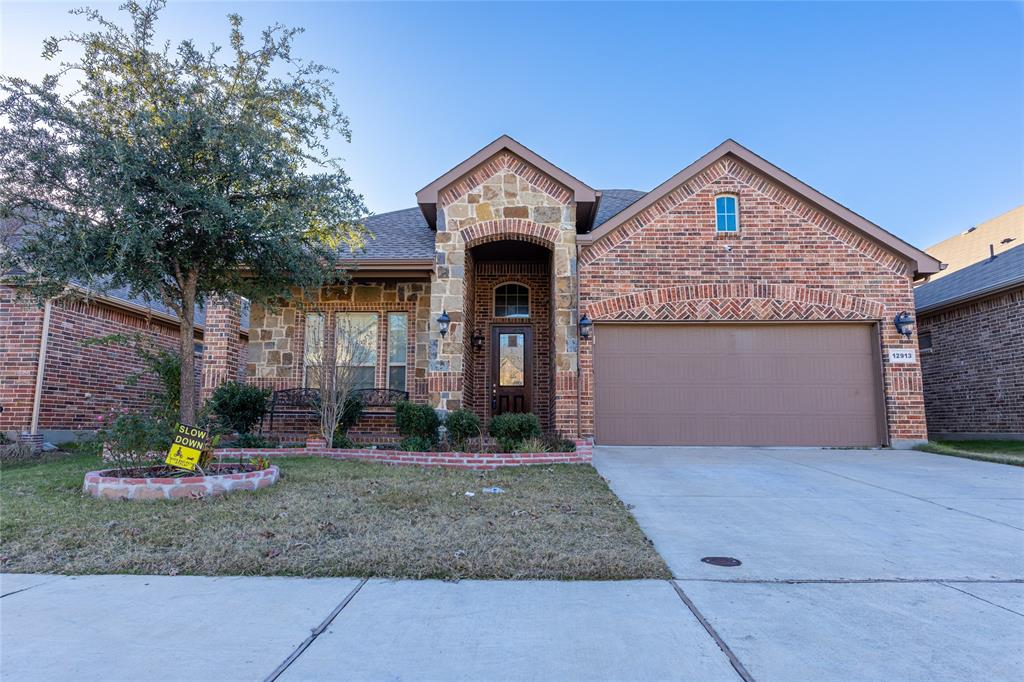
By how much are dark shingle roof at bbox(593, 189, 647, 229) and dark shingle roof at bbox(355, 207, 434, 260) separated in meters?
3.87

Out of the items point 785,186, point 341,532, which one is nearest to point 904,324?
point 785,186

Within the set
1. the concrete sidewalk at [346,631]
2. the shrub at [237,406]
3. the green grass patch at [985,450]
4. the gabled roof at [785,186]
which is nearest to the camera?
the concrete sidewalk at [346,631]

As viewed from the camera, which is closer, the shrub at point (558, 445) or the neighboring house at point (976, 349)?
the shrub at point (558, 445)

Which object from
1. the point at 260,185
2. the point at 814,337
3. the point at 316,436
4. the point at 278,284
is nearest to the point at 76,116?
the point at 260,185

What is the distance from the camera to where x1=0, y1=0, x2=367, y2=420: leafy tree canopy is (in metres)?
6.06

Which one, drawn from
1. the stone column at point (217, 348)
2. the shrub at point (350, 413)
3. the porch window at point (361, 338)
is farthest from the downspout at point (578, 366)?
the stone column at point (217, 348)

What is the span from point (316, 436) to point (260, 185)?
4427 mm

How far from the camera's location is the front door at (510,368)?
12242 mm

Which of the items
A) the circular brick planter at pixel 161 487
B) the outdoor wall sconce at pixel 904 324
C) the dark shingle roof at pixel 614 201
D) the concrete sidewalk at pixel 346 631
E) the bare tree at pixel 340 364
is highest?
the dark shingle roof at pixel 614 201

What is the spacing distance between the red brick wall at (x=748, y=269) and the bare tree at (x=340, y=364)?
172 inches

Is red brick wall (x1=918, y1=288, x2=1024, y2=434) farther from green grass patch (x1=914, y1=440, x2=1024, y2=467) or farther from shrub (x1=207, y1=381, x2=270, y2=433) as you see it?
shrub (x1=207, y1=381, x2=270, y2=433)

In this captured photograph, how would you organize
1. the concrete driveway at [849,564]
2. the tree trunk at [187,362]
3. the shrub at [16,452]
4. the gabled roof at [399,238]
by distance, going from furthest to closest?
1. the gabled roof at [399,238]
2. the shrub at [16,452]
3. the tree trunk at [187,362]
4. the concrete driveway at [849,564]

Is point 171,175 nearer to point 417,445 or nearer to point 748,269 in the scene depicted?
point 417,445

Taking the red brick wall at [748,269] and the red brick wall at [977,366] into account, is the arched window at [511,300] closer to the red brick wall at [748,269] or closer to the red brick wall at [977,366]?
the red brick wall at [748,269]
